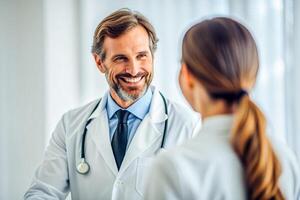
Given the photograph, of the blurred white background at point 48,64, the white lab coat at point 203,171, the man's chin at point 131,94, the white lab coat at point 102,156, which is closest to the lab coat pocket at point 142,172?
the white lab coat at point 102,156

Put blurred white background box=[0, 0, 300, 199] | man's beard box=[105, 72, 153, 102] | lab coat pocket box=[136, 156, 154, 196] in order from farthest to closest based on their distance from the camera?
blurred white background box=[0, 0, 300, 199], man's beard box=[105, 72, 153, 102], lab coat pocket box=[136, 156, 154, 196]

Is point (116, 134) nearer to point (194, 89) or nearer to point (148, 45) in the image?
point (148, 45)

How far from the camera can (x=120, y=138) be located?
1.49 metres

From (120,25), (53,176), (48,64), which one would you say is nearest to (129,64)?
(120,25)

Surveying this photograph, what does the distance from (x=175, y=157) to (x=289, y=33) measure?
1384mm

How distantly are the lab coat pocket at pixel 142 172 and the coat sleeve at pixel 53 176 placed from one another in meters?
0.28

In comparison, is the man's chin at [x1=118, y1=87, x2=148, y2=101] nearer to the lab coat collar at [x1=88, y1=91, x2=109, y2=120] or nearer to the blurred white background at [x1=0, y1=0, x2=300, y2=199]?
the lab coat collar at [x1=88, y1=91, x2=109, y2=120]

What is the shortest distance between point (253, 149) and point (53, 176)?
2.93 ft

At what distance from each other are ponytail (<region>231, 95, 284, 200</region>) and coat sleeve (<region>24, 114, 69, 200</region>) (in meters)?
0.85

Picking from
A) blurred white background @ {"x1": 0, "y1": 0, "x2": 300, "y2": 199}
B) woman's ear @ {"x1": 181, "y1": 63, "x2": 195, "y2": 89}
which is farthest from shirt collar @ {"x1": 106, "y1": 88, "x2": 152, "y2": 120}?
woman's ear @ {"x1": 181, "y1": 63, "x2": 195, "y2": 89}

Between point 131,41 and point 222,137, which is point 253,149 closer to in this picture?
point 222,137

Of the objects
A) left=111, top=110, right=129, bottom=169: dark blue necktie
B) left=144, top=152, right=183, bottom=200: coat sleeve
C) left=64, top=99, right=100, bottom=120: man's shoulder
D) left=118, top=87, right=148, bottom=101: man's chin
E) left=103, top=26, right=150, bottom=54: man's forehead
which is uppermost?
left=103, top=26, right=150, bottom=54: man's forehead

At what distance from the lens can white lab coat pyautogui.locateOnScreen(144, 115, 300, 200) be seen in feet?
2.54

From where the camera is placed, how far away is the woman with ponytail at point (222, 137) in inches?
30.8
